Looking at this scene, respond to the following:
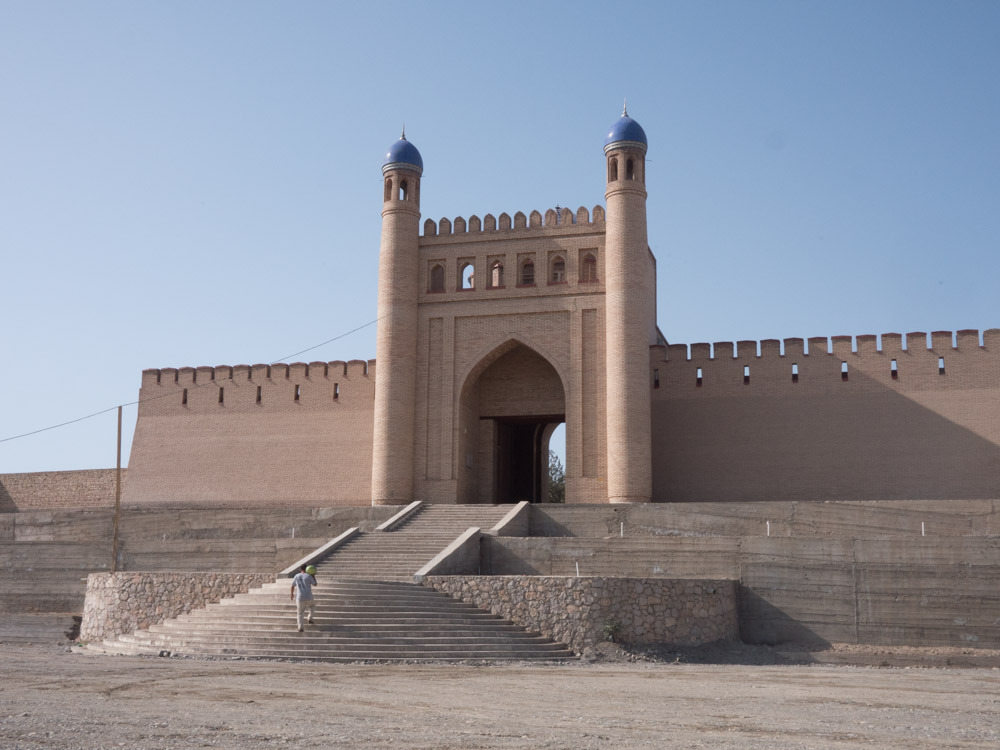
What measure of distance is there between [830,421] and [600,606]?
877cm

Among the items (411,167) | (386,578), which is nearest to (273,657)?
(386,578)

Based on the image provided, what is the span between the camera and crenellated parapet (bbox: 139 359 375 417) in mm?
22109

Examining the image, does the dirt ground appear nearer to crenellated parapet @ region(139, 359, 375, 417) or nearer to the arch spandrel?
the arch spandrel

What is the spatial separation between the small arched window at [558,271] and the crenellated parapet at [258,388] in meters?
4.17

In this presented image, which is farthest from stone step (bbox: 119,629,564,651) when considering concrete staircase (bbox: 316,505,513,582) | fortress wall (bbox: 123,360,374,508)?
fortress wall (bbox: 123,360,374,508)

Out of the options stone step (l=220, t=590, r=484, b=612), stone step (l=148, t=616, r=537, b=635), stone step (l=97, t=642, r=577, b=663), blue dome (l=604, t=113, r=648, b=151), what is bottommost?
stone step (l=97, t=642, r=577, b=663)

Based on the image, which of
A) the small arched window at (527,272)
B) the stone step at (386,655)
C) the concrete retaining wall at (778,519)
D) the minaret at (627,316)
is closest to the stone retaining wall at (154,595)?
the stone step at (386,655)

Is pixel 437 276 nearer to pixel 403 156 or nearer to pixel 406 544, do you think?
pixel 403 156

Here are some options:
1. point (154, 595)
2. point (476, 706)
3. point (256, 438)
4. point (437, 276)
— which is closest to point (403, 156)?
point (437, 276)

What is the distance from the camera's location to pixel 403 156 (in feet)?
70.5

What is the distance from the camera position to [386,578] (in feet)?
46.4

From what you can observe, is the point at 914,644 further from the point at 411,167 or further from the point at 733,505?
the point at 411,167

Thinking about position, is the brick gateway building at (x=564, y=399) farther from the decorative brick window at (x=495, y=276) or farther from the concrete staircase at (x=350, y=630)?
the concrete staircase at (x=350, y=630)

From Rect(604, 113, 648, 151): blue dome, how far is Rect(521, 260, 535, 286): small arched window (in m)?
2.71
